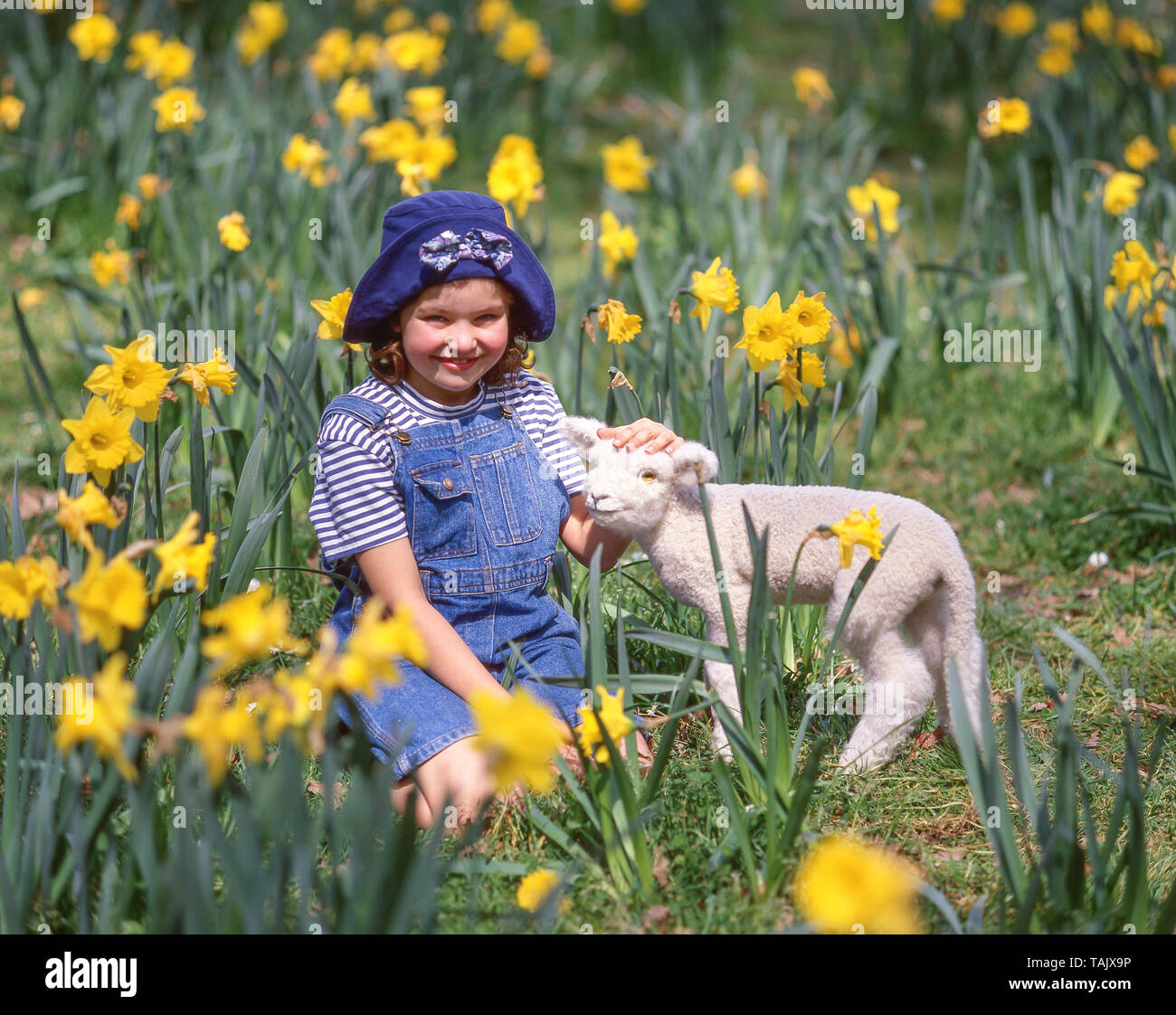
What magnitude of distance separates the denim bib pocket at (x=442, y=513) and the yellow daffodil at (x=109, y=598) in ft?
2.86

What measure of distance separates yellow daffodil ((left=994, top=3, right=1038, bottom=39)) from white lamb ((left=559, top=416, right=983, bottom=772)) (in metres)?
4.93

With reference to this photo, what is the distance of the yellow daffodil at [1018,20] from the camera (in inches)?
235

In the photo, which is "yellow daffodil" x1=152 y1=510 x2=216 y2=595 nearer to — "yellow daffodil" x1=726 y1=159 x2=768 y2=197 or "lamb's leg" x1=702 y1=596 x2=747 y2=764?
"lamb's leg" x1=702 y1=596 x2=747 y2=764

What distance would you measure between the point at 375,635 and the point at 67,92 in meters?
4.67

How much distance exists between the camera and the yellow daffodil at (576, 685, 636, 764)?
170cm

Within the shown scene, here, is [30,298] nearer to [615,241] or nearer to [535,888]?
[615,241]

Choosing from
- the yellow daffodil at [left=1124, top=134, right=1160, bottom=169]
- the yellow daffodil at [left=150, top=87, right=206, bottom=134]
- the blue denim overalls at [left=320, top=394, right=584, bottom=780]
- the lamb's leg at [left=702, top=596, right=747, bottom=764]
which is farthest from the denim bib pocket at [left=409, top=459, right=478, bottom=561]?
the yellow daffodil at [left=1124, top=134, right=1160, bottom=169]

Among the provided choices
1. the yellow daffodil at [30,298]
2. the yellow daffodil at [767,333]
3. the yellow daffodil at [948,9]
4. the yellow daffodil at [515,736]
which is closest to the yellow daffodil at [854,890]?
the yellow daffodil at [515,736]

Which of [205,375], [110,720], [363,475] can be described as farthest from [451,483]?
[110,720]

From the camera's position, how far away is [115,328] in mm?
4133

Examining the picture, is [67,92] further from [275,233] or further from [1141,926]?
[1141,926]

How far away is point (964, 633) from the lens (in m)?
2.00

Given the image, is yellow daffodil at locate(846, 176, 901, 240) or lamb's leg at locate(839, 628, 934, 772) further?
yellow daffodil at locate(846, 176, 901, 240)

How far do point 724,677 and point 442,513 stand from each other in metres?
0.62
